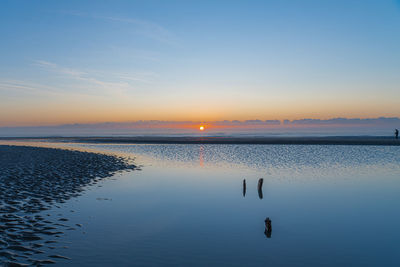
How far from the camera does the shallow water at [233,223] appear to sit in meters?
9.16

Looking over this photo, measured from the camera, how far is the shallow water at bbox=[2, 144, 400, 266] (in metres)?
9.16

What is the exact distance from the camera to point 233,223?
12719 millimetres

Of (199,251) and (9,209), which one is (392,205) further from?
(9,209)

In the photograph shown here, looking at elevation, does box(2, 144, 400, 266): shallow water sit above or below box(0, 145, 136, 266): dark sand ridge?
below

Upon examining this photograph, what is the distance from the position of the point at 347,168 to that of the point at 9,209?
95.3 feet

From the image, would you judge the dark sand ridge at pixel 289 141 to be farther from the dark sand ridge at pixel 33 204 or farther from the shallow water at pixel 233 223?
the dark sand ridge at pixel 33 204

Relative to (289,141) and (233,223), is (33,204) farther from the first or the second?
(289,141)

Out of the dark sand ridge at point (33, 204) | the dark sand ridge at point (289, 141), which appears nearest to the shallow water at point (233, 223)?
the dark sand ridge at point (33, 204)

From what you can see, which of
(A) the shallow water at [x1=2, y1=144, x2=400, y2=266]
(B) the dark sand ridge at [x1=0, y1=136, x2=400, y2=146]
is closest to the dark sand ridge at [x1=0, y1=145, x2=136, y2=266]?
(A) the shallow water at [x1=2, y1=144, x2=400, y2=266]

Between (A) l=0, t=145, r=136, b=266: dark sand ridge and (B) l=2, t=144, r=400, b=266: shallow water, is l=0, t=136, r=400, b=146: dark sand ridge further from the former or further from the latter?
(A) l=0, t=145, r=136, b=266: dark sand ridge

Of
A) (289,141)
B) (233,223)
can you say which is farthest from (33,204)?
(289,141)

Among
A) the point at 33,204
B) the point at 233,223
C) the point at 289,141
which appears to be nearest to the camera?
the point at 233,223

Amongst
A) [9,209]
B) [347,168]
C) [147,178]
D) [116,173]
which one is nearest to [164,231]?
[9,209]

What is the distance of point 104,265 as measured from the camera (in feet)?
27.5
